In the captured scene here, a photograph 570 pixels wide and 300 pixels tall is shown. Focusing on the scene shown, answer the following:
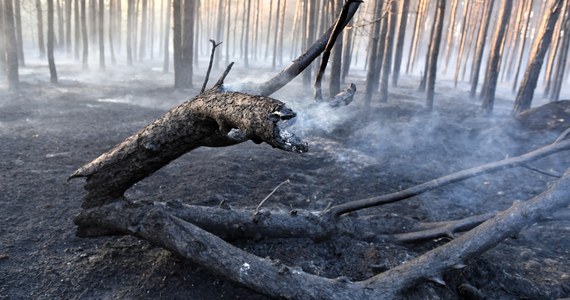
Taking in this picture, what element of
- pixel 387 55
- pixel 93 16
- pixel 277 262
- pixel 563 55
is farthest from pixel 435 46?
pixel 93 16

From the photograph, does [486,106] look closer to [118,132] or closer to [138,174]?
[118,132]

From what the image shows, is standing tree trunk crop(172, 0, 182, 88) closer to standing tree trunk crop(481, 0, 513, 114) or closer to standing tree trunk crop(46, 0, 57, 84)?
standing tree trunk crop(46, 0, 57, 84)

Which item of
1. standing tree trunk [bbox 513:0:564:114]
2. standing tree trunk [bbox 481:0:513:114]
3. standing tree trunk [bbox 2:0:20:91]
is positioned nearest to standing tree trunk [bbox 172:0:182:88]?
standing tree trunk [bbox 2:0:20:91]

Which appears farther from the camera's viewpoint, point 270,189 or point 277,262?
point 270,189

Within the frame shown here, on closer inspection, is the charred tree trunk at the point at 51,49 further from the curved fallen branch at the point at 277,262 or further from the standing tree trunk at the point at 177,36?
the curved fallen branch at the point at 277,262

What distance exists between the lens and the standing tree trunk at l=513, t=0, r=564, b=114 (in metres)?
10.5

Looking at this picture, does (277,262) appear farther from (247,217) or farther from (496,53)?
(496,53)

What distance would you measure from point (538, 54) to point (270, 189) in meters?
9.86

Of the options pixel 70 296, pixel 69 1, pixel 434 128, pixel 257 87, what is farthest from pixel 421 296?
pixel 69 1

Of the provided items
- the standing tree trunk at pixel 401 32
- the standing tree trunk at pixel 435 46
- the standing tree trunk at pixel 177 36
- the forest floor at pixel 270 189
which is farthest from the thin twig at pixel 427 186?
the standing tree trunk at pixel 177 36

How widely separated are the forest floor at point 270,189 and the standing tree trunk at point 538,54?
42.3 inches

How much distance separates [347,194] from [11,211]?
4.28 meters

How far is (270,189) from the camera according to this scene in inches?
221

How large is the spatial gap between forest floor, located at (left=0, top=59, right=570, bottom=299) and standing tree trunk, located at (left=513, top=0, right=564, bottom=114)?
1074mm
